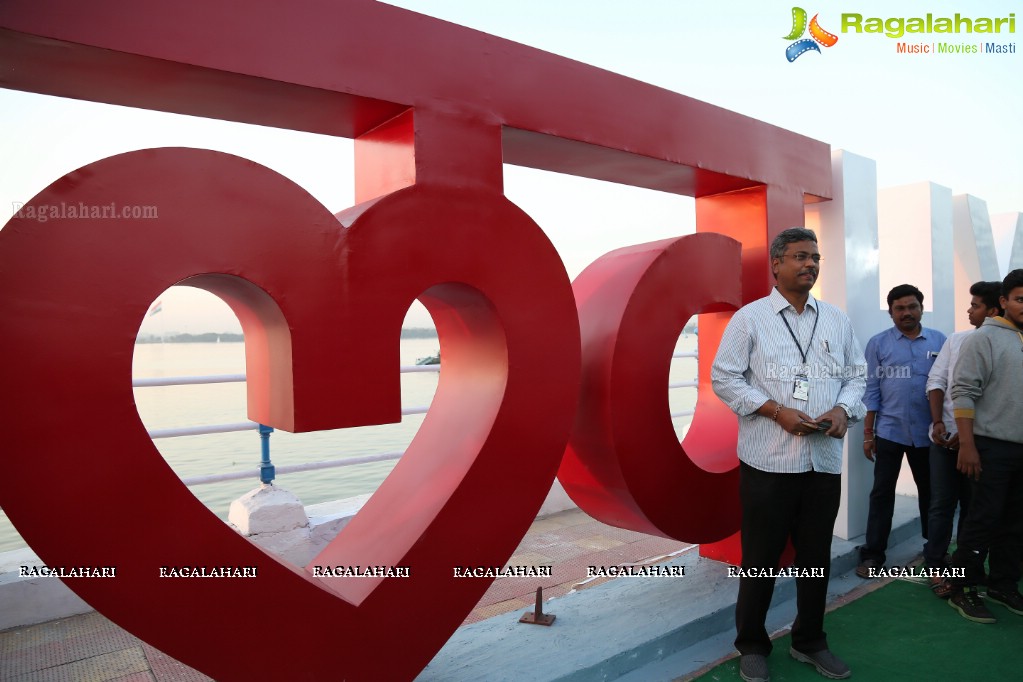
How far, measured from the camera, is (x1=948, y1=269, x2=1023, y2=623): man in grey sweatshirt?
3463 millimetres

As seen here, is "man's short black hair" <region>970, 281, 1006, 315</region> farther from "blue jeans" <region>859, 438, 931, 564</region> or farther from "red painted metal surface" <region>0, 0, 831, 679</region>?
"red painted metal surface" <region>0, 0, 831, 679</region>

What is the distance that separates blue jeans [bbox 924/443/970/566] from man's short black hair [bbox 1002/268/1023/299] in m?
0.94

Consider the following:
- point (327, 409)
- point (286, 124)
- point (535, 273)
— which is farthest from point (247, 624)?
point (286, 124)

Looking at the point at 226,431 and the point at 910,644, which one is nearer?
the point at 910,644

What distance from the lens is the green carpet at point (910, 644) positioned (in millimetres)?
3020

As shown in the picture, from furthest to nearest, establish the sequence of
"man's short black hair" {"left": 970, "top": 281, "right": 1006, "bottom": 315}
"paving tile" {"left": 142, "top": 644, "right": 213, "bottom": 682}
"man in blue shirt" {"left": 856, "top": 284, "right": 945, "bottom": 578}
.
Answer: "man in blue shirt" {"left": 856, "top": 284, "right": 945, "bottom": 578}, "man's short black hair" {"left": 970, "top": 281, "right": 1006, "bottom": 315}, "paving tile" {"left": 142, "top": 644, "right": 213, "bottom": 682}

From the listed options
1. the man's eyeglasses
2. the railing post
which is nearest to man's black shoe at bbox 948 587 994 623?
the man's eyeglasses

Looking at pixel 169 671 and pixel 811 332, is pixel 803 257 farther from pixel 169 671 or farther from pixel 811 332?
pixel 169 671

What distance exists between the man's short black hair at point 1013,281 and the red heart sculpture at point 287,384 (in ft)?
7.59

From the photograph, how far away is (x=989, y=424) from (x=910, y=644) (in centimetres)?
114

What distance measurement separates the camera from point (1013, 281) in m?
3.48

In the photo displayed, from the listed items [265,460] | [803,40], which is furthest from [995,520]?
[265,460]

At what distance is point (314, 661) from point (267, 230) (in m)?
1.36

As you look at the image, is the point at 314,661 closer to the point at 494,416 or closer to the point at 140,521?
the point at 140,521
